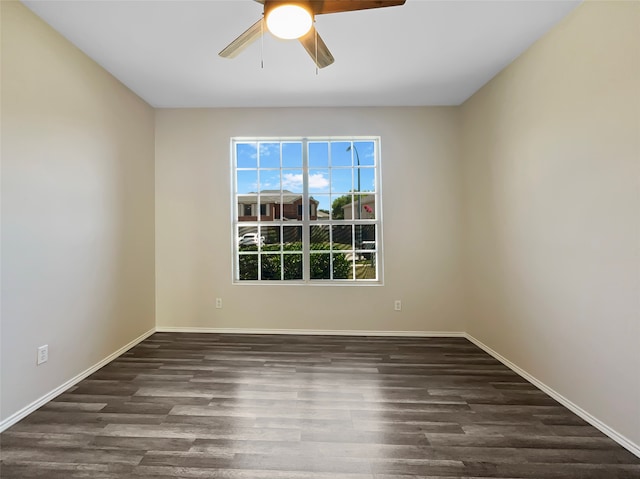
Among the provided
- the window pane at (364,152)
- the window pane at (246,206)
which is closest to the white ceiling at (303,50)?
the window pane at (364,152)

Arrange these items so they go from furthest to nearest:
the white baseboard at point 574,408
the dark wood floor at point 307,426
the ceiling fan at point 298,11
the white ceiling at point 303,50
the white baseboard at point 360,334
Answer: the white ceiling at point 303,50, the white baseboard at point 360,334, the white baseboard at point 574,408, the dark wood floor at point 307,426, the ceiling fan at point 298,11

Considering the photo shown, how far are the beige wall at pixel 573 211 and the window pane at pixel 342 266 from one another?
1.51m

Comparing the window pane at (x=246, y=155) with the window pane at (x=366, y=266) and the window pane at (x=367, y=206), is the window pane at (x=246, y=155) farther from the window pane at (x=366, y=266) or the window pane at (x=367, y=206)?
the window pane at (x=366, y=266)

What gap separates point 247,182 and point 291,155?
2.09 feet

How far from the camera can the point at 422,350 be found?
3166 millimetres

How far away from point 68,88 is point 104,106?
0.43 metres

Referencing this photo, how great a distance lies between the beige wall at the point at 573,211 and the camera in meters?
1.72

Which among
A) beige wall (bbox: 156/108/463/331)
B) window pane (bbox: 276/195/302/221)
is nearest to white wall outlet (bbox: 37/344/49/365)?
beige wall (bbox: 156/108/463/331)

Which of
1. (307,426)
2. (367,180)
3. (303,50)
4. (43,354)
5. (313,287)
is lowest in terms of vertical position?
(307,426)

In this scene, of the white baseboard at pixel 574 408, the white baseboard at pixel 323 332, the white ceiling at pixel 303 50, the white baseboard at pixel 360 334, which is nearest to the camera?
the white baseboard at pixel 574 408

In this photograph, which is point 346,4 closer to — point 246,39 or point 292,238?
point 246,39

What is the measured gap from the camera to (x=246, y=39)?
5.93 ft

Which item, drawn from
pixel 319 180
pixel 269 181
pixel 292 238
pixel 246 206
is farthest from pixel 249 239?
pixel 319 180

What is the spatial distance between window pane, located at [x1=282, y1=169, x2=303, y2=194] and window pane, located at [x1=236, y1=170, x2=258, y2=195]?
0.34 m
